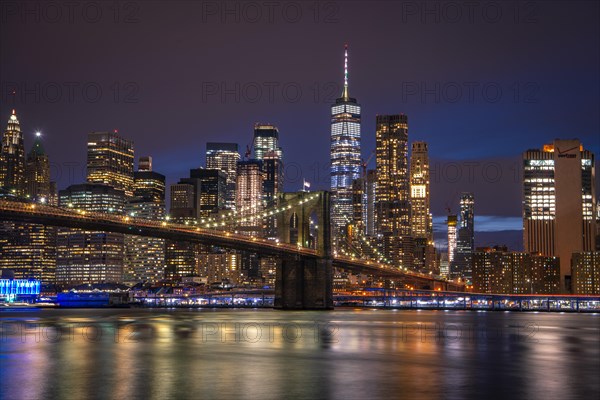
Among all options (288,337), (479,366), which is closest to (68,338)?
(288,337)

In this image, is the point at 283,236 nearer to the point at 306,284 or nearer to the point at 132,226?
the point at 306,284

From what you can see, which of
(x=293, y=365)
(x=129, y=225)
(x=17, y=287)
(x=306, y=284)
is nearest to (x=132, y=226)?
(x=129, y=225)

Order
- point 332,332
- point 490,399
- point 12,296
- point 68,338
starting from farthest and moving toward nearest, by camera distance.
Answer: point 12,296, point 332,332, point 68,338, point 490,399

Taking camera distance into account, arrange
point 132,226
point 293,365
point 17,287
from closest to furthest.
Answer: point 293,365 → point 132,226 → point 17,287

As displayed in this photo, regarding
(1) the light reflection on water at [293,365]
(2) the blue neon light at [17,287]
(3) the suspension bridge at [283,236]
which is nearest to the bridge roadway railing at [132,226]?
(3) the suspension bridge at [283,236]

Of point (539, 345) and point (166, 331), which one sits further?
point (166, 331)

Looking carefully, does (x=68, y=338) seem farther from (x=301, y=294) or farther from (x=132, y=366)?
(x=301, y=294)

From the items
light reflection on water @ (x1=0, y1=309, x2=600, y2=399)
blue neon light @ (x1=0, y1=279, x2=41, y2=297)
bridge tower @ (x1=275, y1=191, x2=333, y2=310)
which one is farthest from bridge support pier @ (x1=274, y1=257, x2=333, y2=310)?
blue neon light @ (x1=0, y1=279, x2=41, y2=297)

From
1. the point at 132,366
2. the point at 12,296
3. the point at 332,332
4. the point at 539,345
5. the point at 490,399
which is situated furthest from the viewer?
the point at 12,296

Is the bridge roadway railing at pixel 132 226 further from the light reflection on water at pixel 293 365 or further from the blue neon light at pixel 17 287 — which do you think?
A: the blue neon light at pixel 17 287
